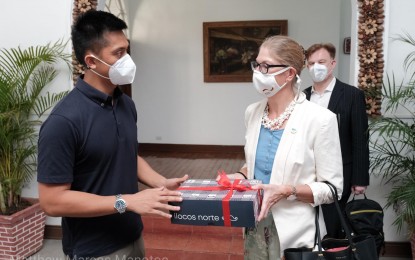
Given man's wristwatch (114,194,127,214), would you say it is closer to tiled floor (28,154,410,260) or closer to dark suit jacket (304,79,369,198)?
dark suit jacket (304,79,369,198)

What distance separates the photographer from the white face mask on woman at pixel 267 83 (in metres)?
1.51

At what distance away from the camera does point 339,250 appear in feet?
4.43

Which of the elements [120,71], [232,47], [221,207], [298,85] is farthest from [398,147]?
[232,47]

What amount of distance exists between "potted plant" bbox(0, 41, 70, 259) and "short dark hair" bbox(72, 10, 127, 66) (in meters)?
1.95

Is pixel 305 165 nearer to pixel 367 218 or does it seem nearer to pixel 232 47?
pixel 367 218

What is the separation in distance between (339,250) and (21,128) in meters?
2.92

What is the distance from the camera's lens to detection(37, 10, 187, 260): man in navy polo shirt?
4.24ft

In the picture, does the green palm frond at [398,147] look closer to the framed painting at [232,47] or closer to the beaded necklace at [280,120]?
the beaded necklace at [280,120]

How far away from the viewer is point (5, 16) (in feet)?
11.5

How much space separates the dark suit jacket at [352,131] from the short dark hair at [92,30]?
1605 millimetres

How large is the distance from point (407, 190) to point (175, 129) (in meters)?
4.38

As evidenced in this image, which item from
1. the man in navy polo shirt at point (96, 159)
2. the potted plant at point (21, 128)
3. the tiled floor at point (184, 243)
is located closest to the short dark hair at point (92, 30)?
the man in navy polo shirt at point (96, 159)

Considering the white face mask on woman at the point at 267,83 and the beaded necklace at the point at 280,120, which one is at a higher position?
the white face mask on woman at the point at 267,83

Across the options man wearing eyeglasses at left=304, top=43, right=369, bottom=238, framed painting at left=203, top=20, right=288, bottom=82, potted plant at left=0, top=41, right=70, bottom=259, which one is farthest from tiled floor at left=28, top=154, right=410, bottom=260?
framed painting at left=203, top=20, right=288, bottom=82
